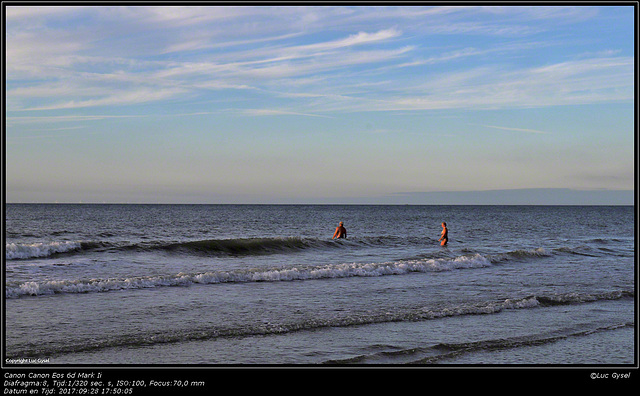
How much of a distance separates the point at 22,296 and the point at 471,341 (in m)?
10.3

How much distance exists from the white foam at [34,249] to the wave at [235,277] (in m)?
9.03

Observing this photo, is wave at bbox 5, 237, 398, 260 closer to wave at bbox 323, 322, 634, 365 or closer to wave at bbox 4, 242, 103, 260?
wave at bbox 4, 242, 103, 260

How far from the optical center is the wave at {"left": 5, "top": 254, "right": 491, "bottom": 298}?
12.8 m

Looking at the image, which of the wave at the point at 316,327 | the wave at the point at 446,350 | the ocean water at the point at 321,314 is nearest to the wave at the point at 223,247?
the ocean water at the point at 321,314

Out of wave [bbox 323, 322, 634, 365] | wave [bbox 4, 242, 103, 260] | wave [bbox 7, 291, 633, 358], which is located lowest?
wave [bbox 323, 322, 634, 365]

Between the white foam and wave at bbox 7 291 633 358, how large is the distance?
567 inches

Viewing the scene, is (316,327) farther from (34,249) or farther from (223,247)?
(223,247)

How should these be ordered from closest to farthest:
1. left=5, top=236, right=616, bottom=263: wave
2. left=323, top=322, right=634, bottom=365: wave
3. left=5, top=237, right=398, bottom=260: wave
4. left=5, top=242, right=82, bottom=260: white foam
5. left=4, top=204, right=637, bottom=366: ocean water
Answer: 1. left=323, top=322, right=634, bottom=365: wave
2. left=4, top=204, right=637, bottom=366: ocean water
3. left=5, top=242, right=82, bottom=260: white foam
4. left=5, top=237, right=398, bottom=260: wave
5. left=5, top=236, right=616, bottom=263: wave

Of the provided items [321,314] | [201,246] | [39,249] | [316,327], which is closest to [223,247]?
[201,246]

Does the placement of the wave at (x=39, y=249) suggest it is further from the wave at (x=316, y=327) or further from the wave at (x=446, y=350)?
the wave at (x=446, y=350)

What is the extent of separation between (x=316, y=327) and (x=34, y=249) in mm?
17346

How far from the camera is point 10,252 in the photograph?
2072cm

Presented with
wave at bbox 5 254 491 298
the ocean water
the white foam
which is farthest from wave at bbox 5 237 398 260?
wave at bbox 5 254 491 298
